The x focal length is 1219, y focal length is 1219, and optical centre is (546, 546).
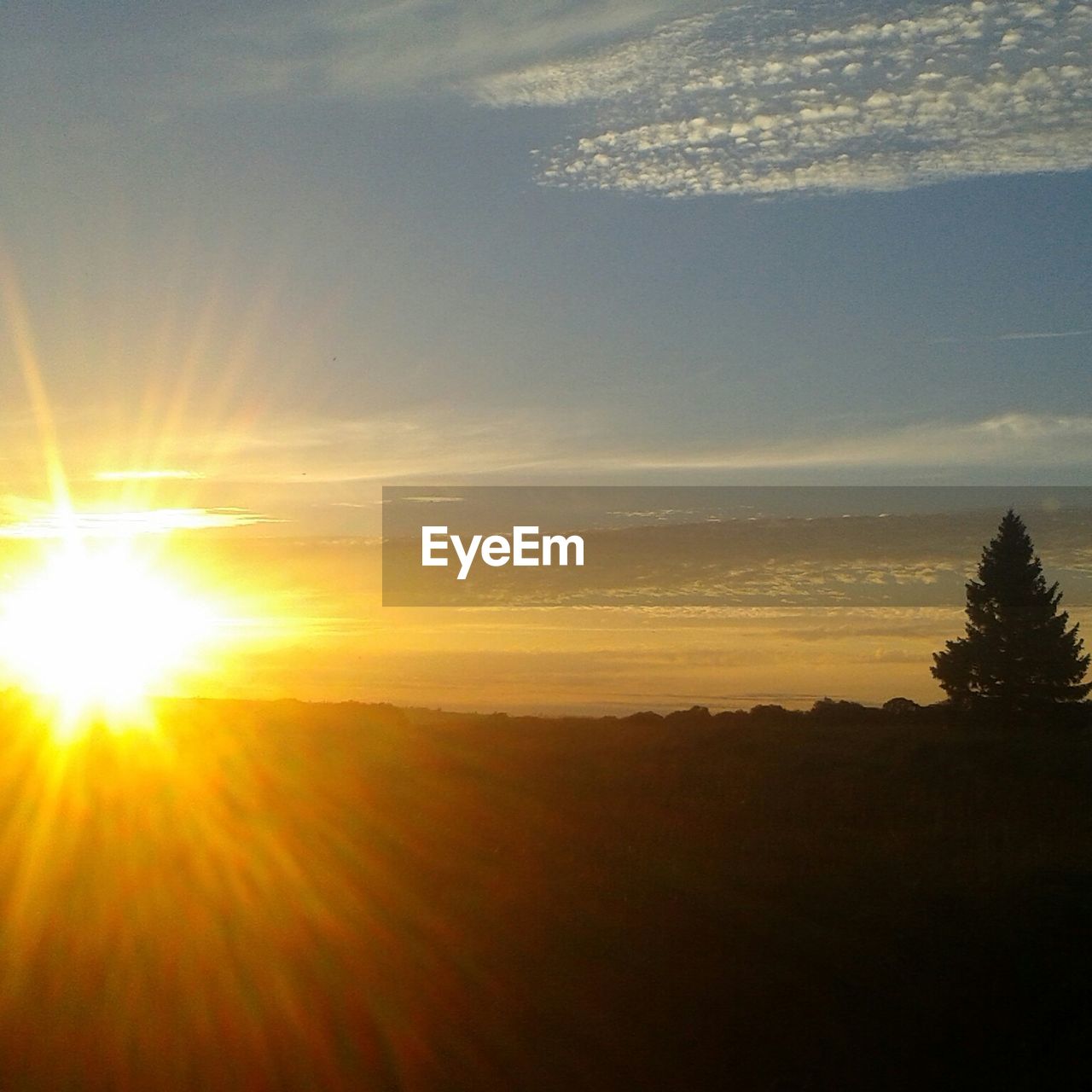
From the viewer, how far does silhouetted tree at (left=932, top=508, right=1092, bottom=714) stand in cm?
4462

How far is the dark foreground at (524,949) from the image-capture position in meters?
9.23

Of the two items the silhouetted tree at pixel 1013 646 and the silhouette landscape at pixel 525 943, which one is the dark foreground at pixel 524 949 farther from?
the silhouetted tree at pixel 1013 646

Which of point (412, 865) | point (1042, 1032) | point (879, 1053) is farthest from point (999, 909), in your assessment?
point (412, 865)

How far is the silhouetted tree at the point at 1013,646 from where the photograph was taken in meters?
44.6

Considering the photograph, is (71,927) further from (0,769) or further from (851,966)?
(0,769)

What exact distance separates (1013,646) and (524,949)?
3859 centimetres

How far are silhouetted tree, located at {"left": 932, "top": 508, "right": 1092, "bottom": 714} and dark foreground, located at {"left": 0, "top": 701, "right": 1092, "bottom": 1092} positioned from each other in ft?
87.8

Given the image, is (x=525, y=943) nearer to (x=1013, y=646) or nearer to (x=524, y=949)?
(x=524, y=949)

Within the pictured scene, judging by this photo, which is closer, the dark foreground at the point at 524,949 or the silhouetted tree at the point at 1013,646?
the dark foreground at the point at 524,949

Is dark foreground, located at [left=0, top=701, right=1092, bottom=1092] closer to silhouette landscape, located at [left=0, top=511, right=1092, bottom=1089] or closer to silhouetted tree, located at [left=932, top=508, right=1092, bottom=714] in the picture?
silhouette landscape, located at [left=0, top=511, right=1092, bottom=1089]

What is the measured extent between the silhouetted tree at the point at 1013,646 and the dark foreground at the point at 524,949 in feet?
87.8

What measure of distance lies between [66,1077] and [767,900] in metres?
6.68

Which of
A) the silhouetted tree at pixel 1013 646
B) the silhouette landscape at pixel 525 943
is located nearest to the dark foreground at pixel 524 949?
the silhouette landscape at pixel 525 943

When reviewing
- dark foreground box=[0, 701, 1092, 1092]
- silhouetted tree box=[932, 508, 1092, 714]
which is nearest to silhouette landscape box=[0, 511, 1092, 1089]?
dark foreground box=[0, 701, 1092, 1092]
